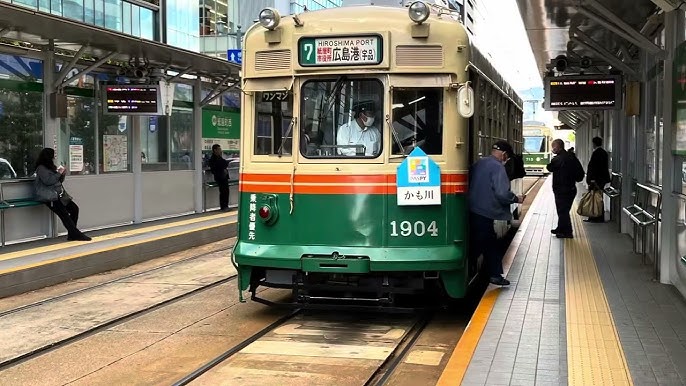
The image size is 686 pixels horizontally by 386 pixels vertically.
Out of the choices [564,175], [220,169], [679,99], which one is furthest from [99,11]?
[679,99]

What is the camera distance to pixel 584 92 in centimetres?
1250

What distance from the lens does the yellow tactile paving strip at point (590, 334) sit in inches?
201

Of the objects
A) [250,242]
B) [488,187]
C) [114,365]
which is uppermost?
[488,187]

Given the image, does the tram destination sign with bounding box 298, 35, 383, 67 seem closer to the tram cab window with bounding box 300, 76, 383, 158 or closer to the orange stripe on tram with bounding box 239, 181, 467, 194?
the tram cab window with bounding box 300, 76, 383, 158

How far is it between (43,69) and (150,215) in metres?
4.17

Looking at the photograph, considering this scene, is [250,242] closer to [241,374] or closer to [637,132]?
[241,374]

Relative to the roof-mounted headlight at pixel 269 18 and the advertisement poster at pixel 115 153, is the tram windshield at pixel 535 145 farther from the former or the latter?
the roof-mounted headlight at pixel 269 18

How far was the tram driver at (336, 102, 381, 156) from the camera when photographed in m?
7.38

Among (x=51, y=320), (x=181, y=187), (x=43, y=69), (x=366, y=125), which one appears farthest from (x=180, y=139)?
(x=366, y=125)

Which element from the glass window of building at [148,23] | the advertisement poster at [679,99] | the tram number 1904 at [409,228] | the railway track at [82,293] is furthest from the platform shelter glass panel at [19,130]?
the glass window of building at [148,23]

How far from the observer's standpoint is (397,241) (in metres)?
7.23

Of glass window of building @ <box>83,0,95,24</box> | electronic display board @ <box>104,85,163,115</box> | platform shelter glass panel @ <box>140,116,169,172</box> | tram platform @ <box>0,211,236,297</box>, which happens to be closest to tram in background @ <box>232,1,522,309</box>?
tram platform @ <box>0,211,236,297</box>

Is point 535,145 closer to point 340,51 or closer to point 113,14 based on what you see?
point 113,14

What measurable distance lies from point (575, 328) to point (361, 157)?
8.33 ft
